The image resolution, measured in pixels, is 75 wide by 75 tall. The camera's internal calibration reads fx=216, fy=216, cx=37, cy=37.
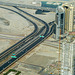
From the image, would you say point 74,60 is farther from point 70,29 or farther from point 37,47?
point 70,29

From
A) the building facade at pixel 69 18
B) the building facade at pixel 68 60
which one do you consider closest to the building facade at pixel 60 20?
the building facade at pixel 69 18

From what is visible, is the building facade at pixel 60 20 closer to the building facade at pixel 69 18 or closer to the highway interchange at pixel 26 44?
the building facade at pixel 69 18

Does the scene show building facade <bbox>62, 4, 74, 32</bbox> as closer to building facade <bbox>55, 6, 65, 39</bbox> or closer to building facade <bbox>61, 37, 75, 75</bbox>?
building facade <bbox>55, 6, 65, 39</bbox>

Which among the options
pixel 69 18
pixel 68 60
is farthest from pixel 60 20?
pixel 68 60

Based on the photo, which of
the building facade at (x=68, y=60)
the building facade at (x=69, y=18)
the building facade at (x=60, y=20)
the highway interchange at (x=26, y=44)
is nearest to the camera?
the building facade at (x=68, y=60)

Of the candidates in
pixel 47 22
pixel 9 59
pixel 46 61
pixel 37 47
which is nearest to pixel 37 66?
pixel 46 61

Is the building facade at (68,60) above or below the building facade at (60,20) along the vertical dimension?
below

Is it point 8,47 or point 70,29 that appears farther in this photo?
point 70,29

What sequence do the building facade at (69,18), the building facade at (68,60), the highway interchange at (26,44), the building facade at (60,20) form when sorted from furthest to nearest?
the building facade at (69,18)
the building facade at (60,20)
the highway interchange at (26,44)
the building facade at (68,60)

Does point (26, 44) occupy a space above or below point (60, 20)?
below

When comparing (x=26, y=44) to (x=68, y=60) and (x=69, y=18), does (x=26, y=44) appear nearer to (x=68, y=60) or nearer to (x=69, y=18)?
(x=69, y=18)

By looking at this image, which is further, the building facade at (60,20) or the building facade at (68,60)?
the building facade at (60,20)
